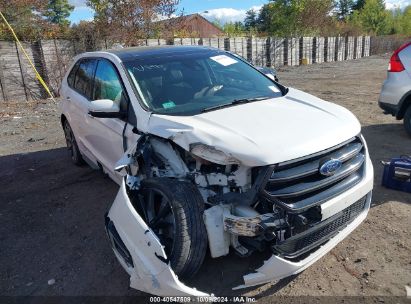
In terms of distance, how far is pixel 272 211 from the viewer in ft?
8.29

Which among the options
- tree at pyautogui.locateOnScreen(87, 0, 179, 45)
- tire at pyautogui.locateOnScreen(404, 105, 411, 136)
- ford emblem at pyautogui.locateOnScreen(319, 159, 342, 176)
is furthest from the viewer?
tree at pyautogui.locateOnScreen(87, 0, 179, 45)

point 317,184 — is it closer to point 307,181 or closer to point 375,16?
point 307,181

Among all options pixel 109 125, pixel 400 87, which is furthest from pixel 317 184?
pixel 400 87

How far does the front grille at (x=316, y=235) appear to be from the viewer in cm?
250

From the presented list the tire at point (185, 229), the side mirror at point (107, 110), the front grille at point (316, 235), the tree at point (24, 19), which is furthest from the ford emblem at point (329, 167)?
the tree at point (24, 19)

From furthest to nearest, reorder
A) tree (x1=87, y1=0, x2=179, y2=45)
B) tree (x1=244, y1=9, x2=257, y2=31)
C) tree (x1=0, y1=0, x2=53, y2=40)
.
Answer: tree (x1=244, y1=9, x2=257, y2=31)
tree (x1=87, y1=0, x2=179, y2=45)
tree (x1=0, y1=0, x2=53, y2=40)

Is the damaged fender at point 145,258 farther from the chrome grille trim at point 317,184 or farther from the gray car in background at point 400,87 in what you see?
the gray car in background at point 400,87

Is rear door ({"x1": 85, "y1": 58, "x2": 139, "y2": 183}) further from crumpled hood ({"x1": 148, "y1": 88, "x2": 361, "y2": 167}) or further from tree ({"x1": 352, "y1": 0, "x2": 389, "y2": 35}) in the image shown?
tree ({"x1": 352, "y1": 0, "x2": 389, "y2": 35})

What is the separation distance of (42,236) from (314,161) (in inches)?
A: 114

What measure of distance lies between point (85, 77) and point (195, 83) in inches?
77.6

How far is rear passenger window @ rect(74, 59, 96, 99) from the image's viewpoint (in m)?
4.80

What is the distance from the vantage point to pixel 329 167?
266cm

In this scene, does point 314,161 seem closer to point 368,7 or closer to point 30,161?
point 30,161

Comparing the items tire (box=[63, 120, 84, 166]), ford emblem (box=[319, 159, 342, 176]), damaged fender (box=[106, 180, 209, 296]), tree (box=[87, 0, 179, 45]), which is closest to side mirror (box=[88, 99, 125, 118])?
damaged fender (box=[106, 180, 209, 296])
